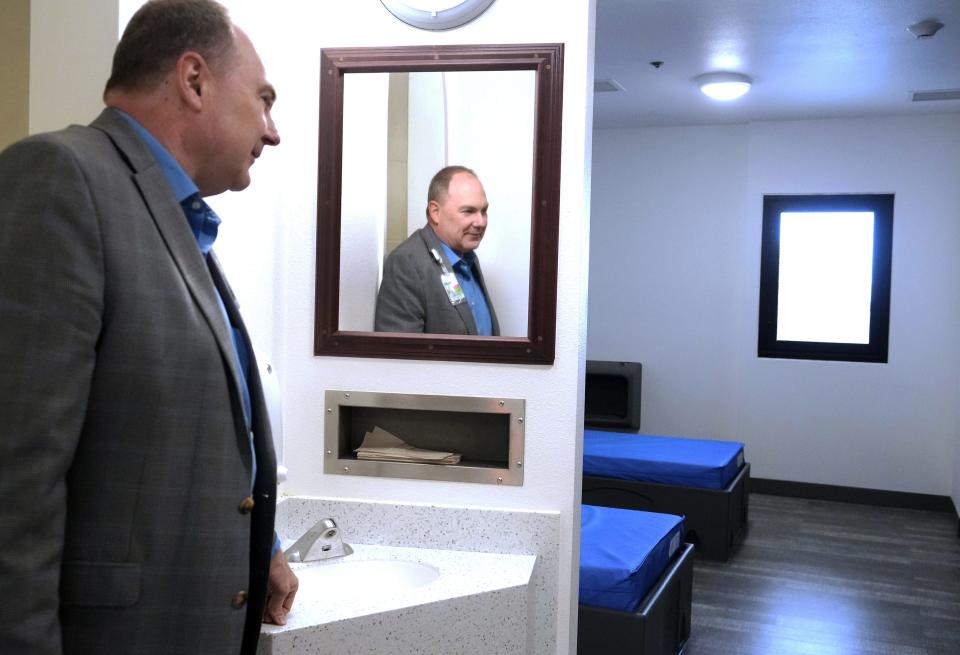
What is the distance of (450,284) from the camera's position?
211 cm

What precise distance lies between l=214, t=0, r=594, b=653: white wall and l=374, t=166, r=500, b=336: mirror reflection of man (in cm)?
10

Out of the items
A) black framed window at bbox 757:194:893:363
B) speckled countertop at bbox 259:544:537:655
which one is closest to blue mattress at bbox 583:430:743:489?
black framed window at bbox 757:194:893:363

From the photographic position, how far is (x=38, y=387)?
3.22 ft

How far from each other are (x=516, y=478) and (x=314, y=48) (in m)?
1.11

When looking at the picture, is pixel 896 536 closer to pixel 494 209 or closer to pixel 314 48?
pixel 494 209

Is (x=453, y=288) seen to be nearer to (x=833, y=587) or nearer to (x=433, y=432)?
(x=433, y=432)

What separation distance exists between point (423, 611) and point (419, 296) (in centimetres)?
72

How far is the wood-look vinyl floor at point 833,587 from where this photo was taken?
3.68 metres

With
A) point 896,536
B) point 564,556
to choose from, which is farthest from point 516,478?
point 896,536

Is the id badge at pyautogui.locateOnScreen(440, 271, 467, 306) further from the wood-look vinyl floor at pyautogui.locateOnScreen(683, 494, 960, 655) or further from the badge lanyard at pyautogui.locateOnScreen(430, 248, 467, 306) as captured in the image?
the wood-look vinyl floor at pyautogui.locateOnScreen(683, 494, 960, 655)

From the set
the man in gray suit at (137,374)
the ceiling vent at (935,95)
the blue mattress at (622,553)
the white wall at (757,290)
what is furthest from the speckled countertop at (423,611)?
the white wall at (757,290)

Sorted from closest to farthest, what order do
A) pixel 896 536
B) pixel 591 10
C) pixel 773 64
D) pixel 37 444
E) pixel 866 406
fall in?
pixel 37 444
pixel 591 10
pixel 773 64
pixel 896 536
pixel 866 406

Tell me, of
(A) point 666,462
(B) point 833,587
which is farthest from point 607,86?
(B) point 833,587

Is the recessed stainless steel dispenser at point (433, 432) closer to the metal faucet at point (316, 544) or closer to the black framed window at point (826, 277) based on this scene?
the metal faucet at point (316, 544)
